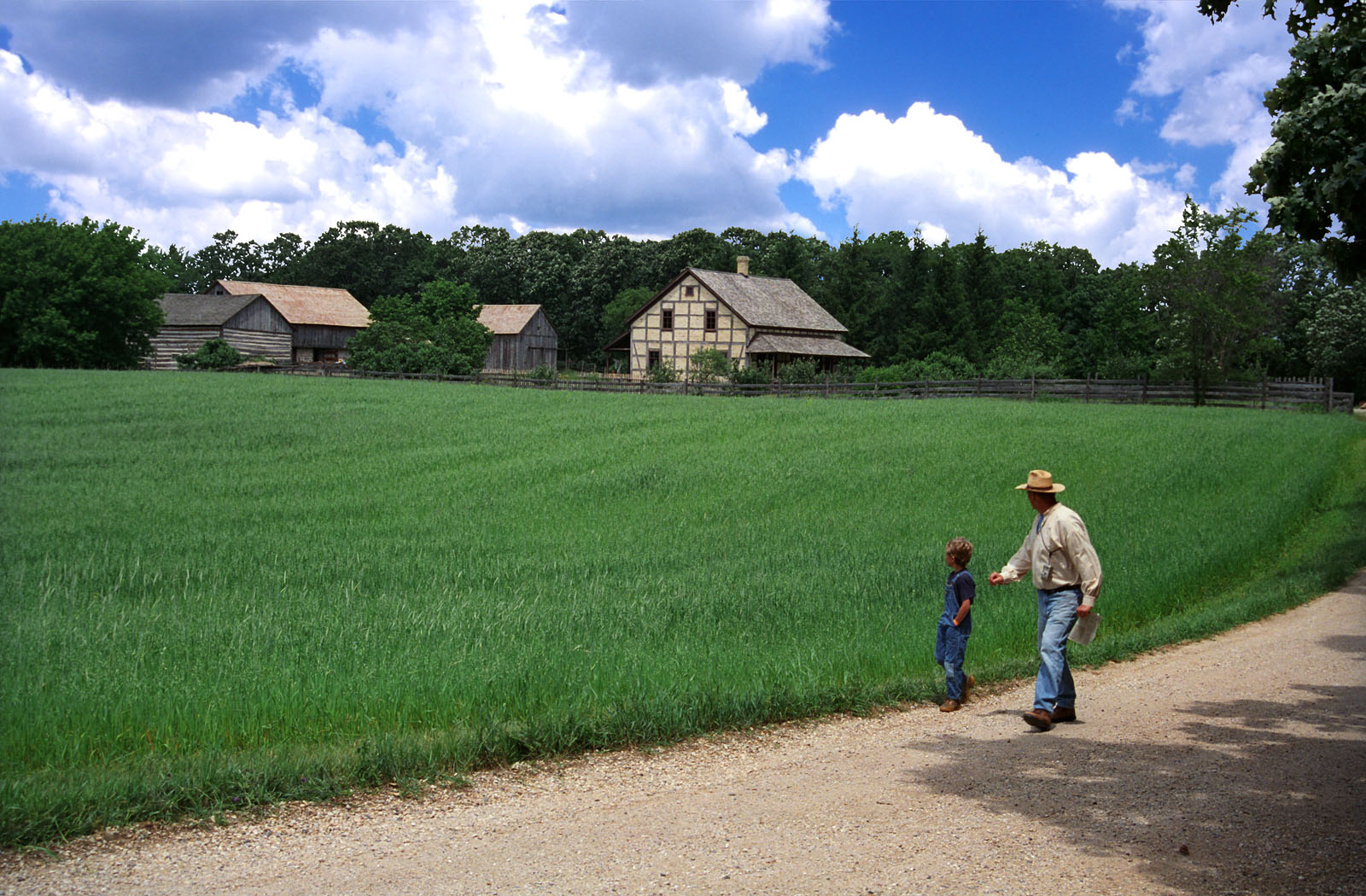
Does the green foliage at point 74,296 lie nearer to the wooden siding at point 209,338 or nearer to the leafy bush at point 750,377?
the wooden siding at point 209,338

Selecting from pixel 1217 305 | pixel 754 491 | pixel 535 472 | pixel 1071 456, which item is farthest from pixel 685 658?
pixel 1217 305

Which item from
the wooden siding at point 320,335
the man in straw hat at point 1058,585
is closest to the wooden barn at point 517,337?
the wooden siding at point 320,335

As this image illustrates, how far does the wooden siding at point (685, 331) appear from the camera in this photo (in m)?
65.9

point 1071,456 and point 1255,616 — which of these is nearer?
point 1255,616

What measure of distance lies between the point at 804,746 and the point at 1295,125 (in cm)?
567

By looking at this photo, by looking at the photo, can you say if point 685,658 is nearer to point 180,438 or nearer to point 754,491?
point 754,491

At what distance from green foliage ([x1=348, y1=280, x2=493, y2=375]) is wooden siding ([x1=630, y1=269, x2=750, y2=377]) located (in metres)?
10.6

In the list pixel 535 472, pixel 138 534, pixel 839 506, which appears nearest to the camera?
pixel 138 534

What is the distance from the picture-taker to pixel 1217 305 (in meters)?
52.0

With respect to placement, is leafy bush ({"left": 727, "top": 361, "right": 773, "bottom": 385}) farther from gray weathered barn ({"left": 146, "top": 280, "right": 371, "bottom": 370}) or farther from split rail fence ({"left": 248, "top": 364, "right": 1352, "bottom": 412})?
gray weathered barn ({"left": 146, "top": 280, "right": 371, "bottom": 370})

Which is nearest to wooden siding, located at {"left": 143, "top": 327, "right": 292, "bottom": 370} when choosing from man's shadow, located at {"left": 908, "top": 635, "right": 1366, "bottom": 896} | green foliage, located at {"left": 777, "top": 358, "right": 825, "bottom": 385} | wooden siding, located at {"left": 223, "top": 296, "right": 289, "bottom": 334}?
wooden siding, located at {"left": 223, "top": 296, "right": 289, "bottom": 334}

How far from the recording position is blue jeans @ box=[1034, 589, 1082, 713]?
770cm

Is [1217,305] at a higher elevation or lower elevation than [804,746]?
higher

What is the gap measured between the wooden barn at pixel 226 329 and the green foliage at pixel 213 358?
782 cm
